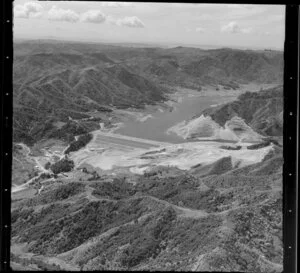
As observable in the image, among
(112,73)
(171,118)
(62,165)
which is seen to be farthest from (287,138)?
(62,165)

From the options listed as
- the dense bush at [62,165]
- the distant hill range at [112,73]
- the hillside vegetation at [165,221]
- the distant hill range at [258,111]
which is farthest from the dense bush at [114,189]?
the distant hill range at [258,111]

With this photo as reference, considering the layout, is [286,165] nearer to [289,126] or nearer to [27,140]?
[289,126]

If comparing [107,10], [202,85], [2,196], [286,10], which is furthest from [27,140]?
[286,10]

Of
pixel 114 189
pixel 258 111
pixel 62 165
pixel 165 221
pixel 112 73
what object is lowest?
pixel 165 221

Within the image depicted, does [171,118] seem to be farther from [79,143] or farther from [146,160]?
[79,143]

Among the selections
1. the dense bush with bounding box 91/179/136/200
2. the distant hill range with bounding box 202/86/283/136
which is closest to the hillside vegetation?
the dense bush with bounding box 91/179/136/200

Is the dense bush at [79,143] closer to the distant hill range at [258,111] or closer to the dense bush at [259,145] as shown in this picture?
the distant hill range at [258,111]

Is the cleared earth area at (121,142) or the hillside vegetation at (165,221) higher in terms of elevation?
the cleared earth area at (121,142)
